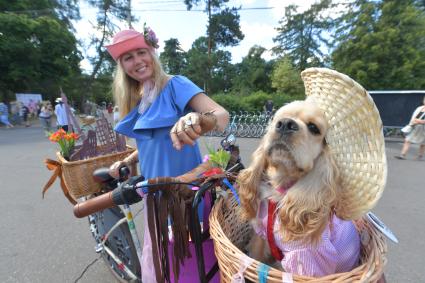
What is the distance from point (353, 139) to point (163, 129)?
3.42ft

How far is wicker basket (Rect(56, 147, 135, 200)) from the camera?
76.7 inches

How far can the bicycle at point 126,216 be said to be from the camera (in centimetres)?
118

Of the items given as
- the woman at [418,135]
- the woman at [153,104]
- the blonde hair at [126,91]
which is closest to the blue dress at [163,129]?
the woman at [153,104]

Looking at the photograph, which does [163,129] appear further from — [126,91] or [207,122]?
[207,122]

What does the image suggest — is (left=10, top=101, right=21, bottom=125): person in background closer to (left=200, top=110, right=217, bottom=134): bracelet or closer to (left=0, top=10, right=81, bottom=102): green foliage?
(left=0, top=10, right=81, bottom=102): green foliage

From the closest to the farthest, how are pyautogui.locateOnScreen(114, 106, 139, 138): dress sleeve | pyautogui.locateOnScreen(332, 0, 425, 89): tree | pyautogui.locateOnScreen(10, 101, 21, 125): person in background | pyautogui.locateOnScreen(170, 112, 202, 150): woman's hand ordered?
pyautogui.locateOnScreen(170, 112, 202, 150): woman's hand, pyautogui.locateOnScreen(114, 106, 139, 138): dress sleeve, pyautogui.locateOnScreen(332, 0, 425, 89): tree, pyautogui.locateOnScreen(10, 101, 21, 125): person in background

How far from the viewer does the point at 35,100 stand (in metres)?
22.5

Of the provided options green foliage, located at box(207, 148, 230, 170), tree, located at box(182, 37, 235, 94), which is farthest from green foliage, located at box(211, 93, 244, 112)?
green foliage, located at box(207, 148, 230, 170)

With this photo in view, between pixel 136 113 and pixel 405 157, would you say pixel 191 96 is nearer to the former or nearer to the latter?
pixel 136 113

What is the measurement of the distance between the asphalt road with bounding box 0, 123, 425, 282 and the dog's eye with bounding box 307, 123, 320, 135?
2.49 ft

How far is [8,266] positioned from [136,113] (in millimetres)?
2548

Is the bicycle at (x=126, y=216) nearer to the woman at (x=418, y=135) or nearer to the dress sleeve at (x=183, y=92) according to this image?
the dress sleeve at (x=183, y=92)

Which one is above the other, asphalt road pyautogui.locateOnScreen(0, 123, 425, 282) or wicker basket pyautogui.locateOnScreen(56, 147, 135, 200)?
wicker basket pyautogui.locateOnScreen(56, 147, 135, 200)

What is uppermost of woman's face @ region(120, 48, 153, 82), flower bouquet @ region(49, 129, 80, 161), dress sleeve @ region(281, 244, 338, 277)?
woman's face @ region(120, 48, 153, 82)
